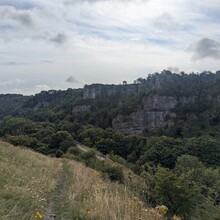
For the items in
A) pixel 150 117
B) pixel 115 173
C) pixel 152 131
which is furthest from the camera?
pixel 150 117

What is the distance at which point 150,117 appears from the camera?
15112cm

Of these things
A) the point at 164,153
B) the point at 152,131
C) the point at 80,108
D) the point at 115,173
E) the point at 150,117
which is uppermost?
the point at 115,173

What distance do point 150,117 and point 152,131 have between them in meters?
13.9

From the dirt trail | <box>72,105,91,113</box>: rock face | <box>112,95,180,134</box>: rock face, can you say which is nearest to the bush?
the dirt trail

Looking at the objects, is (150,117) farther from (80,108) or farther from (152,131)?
(80,108)

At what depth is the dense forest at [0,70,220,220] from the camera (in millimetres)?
11180

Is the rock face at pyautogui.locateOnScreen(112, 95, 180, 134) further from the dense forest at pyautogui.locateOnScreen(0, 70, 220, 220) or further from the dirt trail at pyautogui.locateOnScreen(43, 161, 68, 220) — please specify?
the dirt trail at pyautogui.locateOnScreen(43, 161, 68, 220)

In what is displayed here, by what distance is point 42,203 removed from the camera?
244 inches

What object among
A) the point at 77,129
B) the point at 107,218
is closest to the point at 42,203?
the point at 107,218

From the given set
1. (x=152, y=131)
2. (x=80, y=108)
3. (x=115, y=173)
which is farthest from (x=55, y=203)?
(x=80, y=108)

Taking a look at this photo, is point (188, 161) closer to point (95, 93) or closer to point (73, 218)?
point (73, 218)

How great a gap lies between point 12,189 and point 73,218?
114 centimetres

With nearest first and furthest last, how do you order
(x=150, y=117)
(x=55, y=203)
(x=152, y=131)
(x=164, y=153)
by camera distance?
(x=55, y=203)
(x=164, y=153)
(x=152, y=131)
(x=150, y=117)

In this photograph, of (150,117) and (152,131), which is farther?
(150,117)
